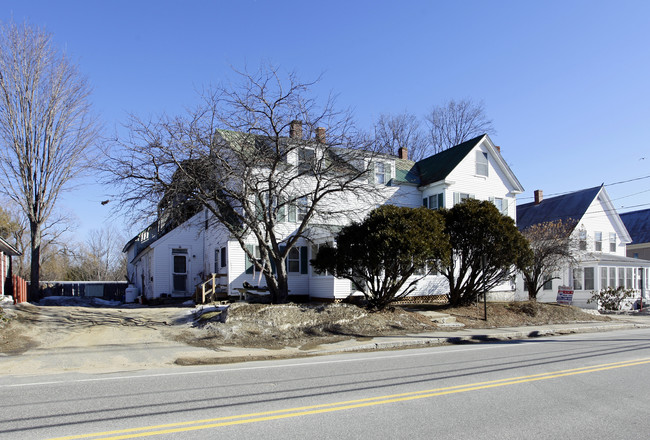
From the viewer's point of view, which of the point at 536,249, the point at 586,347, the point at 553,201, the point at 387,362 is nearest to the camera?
the point at 387,362

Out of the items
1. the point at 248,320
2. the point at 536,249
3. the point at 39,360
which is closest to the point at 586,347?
the point at 248,320

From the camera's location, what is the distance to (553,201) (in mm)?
37594

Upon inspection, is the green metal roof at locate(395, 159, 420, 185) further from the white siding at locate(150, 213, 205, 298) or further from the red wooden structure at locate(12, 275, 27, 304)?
the red wooden structure at locate(12, 275, 27, 304)

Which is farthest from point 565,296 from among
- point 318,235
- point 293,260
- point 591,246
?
point 293,260

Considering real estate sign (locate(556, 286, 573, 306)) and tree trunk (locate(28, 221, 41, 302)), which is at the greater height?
tree trunk (locate(28, 221, 41, 302))

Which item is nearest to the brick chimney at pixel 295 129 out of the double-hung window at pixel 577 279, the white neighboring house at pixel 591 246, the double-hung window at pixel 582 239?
the white neighboring house at pixel 591 246

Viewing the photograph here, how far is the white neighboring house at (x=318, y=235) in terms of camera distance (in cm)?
2209

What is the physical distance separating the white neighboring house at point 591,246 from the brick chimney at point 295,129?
18596mm

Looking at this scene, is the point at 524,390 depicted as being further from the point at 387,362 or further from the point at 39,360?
the point at 39,360

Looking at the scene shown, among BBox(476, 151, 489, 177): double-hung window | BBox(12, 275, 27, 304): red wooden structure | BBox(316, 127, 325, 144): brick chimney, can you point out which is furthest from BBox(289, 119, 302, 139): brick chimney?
BBox(476, 151, 489, 177): double-hung window

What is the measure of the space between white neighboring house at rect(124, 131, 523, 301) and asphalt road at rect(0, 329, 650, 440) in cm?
1038

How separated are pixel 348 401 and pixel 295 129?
34.4ft

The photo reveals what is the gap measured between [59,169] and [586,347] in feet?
68.0

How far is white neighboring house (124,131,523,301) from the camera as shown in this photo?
22.1 metres
